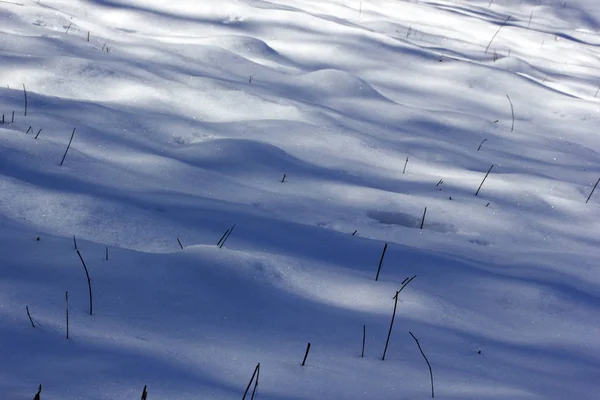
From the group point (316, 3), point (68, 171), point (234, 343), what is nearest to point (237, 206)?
point (68, 171)

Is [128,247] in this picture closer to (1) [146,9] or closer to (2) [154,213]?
(2) [154,213]

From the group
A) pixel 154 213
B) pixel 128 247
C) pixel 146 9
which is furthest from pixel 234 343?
pixel 146 9

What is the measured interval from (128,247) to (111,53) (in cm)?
197

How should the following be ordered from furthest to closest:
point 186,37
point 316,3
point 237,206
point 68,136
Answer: point 316,3
point 186,37
point 68,136
point 237,206

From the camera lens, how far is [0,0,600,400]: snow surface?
55.9 inches

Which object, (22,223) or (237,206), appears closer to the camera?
(22,223)

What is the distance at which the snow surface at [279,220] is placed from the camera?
142cm

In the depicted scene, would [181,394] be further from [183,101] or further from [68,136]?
[183,101]

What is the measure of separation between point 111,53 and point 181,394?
2.63 meters

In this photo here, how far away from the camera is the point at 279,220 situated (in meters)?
2.09

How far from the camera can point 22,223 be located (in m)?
1.79

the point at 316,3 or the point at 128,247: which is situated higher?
the point at 316,3

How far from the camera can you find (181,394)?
1241 mm

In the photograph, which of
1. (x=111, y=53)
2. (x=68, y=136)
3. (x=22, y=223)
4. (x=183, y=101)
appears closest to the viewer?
(x=22, y=223)
